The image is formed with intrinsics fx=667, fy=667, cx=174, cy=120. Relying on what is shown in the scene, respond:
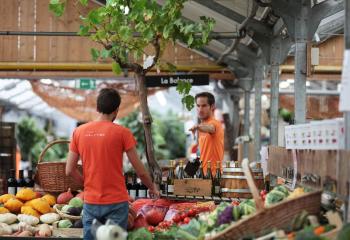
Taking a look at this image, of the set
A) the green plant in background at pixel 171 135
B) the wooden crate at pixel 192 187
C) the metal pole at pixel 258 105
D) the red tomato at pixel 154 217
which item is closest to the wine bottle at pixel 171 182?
the wooden crate at pixel 192 187

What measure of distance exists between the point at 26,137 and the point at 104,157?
62.6 ft

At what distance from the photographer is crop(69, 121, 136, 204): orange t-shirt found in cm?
470

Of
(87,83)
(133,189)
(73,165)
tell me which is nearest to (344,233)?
(73,165)

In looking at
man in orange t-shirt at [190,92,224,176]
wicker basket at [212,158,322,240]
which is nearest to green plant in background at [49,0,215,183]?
man in orange t-shirt at [190,92,224,176]

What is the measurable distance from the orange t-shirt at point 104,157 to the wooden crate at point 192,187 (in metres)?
1.56

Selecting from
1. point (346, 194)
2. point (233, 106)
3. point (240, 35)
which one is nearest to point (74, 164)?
point (346, 194)

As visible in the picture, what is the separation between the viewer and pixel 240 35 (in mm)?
9367

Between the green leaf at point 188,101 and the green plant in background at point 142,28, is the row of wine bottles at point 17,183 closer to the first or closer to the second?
the green plant in background at point 142,28

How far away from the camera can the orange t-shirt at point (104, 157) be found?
4.70 m

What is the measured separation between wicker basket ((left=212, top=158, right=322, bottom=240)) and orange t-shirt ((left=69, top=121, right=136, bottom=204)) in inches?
43.5

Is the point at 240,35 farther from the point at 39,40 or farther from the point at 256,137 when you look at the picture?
the point at 39,40

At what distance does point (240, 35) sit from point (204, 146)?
2831 mm

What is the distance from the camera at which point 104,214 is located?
187 inches

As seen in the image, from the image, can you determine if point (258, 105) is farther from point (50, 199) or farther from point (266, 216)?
point (266, 216)
